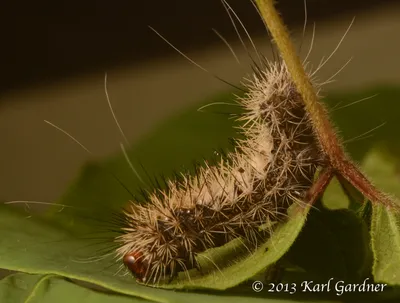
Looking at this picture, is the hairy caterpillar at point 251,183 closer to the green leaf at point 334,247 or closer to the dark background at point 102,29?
the green leaf at point 334,247

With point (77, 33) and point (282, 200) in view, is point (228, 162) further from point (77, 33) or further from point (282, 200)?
point (77, 33)

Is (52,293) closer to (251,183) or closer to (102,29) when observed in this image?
(251,183)

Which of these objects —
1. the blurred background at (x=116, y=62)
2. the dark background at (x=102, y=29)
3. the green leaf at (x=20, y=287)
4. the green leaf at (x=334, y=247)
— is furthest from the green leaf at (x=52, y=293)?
the dark background at (x=102, y=29)

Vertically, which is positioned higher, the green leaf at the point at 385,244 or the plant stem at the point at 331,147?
the plant stem at the point at 331,147

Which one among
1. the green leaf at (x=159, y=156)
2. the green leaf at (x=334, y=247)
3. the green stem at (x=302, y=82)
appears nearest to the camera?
the green stem at (x=302, y=82)

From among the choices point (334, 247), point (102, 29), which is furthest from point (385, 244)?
point (102, 29)

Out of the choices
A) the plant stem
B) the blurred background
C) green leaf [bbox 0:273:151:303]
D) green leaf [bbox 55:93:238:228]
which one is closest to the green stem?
the plant stem
